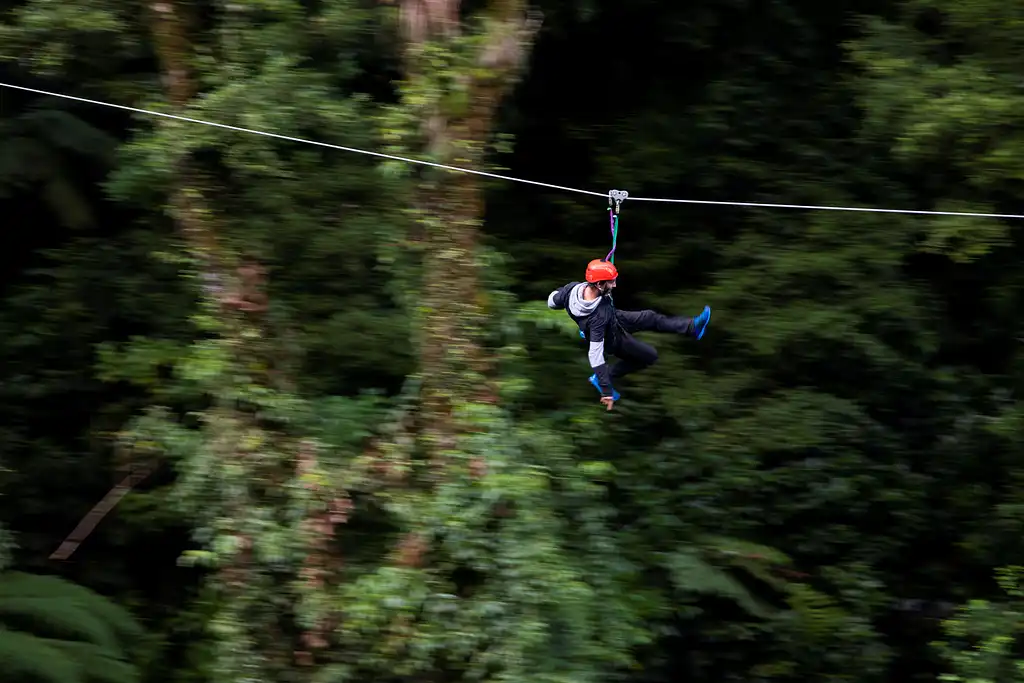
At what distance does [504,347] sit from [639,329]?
136 cm

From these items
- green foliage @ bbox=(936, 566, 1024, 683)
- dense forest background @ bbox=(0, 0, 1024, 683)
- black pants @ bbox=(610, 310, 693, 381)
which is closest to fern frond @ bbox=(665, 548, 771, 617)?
dense forest background @ bbox=(0, 0, 1024, 683)

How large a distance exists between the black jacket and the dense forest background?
1.16m

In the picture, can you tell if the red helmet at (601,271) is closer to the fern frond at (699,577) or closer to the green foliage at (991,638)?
the fern frond at (699,577)

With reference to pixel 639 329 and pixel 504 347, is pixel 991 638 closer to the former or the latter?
pixel 504 347

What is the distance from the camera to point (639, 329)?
19.7ft

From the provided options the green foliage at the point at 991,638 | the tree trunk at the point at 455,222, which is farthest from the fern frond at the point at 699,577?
the tree trunk at the point at 455,222

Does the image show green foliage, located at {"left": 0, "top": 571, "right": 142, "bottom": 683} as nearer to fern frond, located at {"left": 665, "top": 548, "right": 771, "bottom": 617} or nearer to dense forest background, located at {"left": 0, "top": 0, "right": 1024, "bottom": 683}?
dense forest background, located at {"left": 0, "top": 0, "right": 1024, "bottom": 683}

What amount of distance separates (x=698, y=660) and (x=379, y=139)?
4.74m

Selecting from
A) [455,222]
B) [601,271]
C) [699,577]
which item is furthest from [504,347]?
[699,577]

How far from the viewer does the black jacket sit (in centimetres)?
582

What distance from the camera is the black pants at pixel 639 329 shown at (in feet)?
19.0

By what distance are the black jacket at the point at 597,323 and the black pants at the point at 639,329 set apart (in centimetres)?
5

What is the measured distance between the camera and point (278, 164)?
7227 mm

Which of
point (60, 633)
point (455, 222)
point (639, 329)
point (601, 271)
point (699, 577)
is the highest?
point (601, 271)
